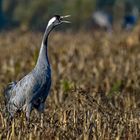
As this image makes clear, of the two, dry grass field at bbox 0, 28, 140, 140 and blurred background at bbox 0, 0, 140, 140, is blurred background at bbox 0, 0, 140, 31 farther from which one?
dry grass field at bbox 0, 28, 140, 140

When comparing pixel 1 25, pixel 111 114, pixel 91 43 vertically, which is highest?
pixel 111 114

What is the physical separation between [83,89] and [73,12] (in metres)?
27.7

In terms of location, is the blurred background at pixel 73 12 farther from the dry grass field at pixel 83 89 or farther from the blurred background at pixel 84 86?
the dry grass field at pixel 83 89

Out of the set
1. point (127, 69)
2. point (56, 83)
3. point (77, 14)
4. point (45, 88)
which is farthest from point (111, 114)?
point (77, 14)

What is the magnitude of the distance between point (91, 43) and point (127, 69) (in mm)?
5621

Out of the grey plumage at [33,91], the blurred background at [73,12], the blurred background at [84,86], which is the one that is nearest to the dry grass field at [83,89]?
the blurred background at [84,86]

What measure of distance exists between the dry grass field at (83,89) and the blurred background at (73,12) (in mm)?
9295

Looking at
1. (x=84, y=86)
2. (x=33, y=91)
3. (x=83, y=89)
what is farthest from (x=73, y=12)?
(x=33, y=91)

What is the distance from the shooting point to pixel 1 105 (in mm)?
7957

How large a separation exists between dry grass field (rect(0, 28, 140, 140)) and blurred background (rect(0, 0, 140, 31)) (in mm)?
9295

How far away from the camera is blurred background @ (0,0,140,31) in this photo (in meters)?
31.1

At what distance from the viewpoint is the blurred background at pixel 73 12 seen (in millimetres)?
31062

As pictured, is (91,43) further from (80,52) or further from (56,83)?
(56,83)

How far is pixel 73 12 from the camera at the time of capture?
36.5m
